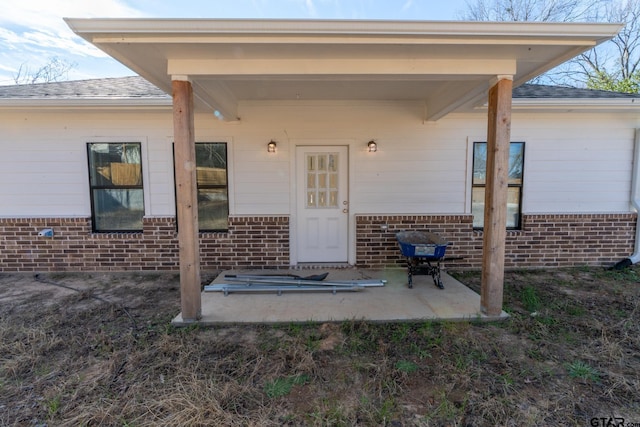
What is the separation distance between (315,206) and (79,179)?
385 centimetres

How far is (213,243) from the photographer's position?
17.2 ft

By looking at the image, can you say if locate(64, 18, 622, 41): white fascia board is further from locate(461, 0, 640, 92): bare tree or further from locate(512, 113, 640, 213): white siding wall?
locate(461, 0, 640, 92): bare tree

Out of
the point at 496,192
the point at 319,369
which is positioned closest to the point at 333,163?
the point at 496,192

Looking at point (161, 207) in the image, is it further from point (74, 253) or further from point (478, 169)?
point (478, 169)

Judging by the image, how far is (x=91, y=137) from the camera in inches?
201

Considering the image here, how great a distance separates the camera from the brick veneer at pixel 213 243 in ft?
17.1

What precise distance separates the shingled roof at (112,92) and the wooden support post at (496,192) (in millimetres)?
2333

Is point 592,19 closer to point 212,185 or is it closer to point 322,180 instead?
point 322,180

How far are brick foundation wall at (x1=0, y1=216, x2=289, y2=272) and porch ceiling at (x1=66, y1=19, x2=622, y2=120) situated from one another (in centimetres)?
235

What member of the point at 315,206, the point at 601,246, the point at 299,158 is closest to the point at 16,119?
the point at 299,158

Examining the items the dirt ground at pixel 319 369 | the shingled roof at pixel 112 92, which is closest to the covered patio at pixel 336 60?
the dirt ground at pixel 319 369

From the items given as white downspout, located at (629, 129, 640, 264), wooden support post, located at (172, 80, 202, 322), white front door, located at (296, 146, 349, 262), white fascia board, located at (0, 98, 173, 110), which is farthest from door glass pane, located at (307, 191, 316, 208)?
white downspout, located at (629, 129, 640, 264)

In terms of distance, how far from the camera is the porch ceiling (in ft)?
8.88

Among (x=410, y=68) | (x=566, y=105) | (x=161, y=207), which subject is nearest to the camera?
(x=410, y=68)
